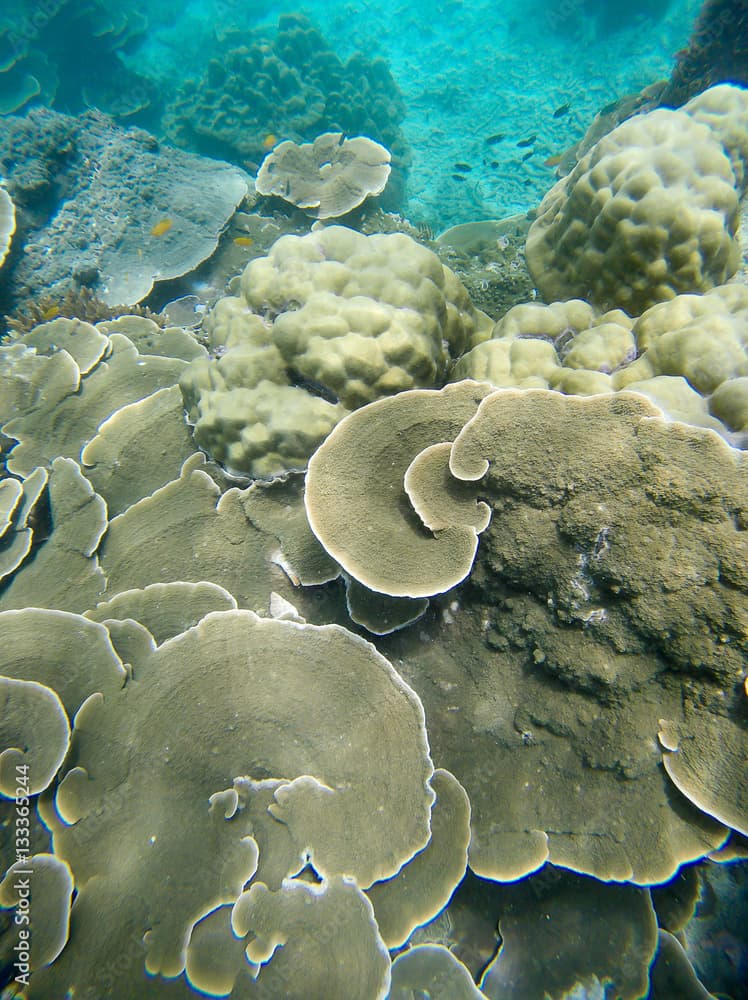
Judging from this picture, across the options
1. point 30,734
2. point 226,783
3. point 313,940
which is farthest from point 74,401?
point 313,940

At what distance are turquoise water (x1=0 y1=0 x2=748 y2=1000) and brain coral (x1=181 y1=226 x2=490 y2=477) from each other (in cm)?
2

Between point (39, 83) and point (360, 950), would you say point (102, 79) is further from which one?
point (360, 950)

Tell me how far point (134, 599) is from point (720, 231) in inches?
151

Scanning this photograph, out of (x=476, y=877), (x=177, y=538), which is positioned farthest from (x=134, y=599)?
(x=476, y=877)

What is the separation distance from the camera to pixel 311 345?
2764 millimetres

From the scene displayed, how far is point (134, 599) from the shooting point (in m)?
2.68

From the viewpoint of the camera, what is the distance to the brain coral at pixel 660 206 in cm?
276

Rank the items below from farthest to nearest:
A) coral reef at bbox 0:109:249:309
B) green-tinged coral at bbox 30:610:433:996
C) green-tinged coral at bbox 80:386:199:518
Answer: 1. coral reef at bbox 0:109:249:309
2. green-tinged coral at bbox 80:386:199:518
3. green-tinged coral at bbox 30:610:433:996

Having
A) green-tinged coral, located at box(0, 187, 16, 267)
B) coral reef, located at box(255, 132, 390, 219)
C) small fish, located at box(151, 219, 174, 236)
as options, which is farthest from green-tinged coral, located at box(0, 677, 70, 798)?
coral reef, located at box(255, 132, 390, 219)

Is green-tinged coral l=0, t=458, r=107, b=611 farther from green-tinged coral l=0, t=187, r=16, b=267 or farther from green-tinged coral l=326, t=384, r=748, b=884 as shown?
green-tinged coral l=0, t=187, r=16, b=267

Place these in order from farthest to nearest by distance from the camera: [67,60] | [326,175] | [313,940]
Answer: [67,60] → [326,175] → [313,940]

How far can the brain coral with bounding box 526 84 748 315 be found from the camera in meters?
2.76

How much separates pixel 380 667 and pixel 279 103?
614 inches

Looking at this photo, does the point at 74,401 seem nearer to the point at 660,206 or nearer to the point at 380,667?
the point at 380,667
